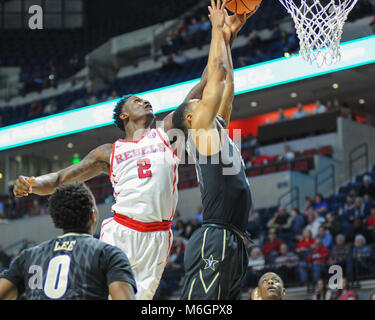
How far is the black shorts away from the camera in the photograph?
147 inches

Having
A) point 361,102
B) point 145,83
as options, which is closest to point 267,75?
point 361,102

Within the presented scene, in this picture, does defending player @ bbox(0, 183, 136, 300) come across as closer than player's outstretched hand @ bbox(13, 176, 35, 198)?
Yes

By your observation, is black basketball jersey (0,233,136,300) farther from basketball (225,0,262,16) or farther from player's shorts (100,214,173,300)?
basketball (225,0,262,16)

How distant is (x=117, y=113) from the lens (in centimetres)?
504

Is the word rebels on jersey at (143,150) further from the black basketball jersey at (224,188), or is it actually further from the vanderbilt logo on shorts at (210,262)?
the vanderbilt logo on shorts at (210,262)

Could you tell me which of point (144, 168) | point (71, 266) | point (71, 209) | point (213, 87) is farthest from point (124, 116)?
point (71, 266)

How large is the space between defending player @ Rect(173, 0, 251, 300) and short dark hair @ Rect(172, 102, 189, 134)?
347 mm

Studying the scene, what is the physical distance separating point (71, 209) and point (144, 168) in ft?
5.09

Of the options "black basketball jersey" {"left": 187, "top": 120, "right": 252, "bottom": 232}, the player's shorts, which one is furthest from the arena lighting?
"black basketball jersey" {"left": 187, "top": 120, "right": 252, "bottom": 232}

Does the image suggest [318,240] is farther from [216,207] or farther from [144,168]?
[216,207]

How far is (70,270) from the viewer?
295 cm
